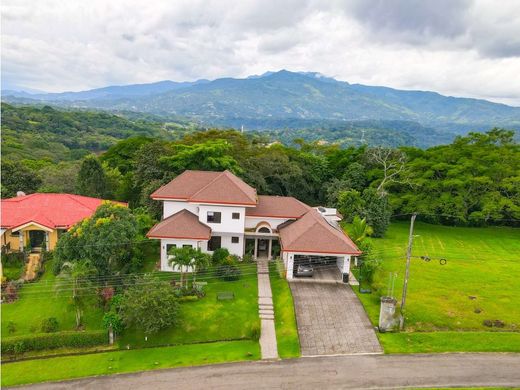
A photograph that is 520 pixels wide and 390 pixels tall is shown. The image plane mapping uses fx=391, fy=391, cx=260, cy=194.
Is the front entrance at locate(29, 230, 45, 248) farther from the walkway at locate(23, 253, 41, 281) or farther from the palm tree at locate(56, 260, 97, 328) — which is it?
the palm tree at locate(56, 260, 97, 328)

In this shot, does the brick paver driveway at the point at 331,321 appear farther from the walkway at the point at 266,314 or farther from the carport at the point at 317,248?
the carport at the point at 317,248

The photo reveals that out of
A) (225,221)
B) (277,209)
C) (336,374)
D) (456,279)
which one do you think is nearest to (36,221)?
(225,221)

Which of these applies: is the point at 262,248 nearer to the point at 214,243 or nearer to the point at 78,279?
the point at 214,243

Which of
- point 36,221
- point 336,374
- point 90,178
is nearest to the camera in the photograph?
point 336,374

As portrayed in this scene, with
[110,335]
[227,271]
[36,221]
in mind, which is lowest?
[110,335]

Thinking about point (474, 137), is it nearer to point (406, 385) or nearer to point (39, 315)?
point (406, 385)

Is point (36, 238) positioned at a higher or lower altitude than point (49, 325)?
higher
